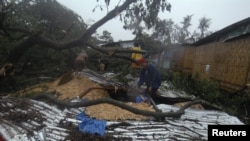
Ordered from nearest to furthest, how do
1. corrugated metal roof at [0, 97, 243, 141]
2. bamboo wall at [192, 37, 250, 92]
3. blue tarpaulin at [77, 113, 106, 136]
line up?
1. corrugated metal roof at [0, 97, 243, 141]
2. blue tarpaulin at [77, 113, 106, 136]
3. bamboo wall at [192, 37, 250, 92]

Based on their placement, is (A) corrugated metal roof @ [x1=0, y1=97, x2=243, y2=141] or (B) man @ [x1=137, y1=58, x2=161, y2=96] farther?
(B) man @ [x1=137, y1=58, x2=161, y2=96]

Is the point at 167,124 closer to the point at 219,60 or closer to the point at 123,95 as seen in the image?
the point at 123,95

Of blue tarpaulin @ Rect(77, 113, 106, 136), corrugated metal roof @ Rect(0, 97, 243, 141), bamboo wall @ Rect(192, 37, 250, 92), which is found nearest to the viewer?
corrugated metal roof @ Rect(0, 97, 243, 141)

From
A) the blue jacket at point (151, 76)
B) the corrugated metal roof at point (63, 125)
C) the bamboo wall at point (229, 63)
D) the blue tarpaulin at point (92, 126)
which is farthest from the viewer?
the bamboo wall at point (229, 63)

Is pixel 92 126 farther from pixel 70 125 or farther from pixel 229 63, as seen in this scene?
pixel 229 63

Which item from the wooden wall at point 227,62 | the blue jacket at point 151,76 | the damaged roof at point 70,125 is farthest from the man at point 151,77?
the wooden wall at point 227,62

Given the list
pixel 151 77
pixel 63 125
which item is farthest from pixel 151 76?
pixel 63 125

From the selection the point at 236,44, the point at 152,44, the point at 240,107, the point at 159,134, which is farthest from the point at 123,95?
the point at 152,44

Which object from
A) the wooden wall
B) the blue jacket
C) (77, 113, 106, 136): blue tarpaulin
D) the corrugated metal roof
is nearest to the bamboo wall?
the wooden wall

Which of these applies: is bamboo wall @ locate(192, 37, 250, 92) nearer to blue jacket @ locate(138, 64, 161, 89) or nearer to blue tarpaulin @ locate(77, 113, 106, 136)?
blue jacket @ locate(138, 64, 161, 89)

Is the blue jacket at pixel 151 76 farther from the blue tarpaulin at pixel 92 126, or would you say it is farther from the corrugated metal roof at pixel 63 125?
the blue tarpaulin at pixel 92 126

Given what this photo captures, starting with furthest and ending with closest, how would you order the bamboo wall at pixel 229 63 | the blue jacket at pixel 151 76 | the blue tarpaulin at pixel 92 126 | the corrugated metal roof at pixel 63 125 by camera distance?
the bamboo wall at pixel 229 63 → the blue jacket at pixel 151 76 → the blue tarpaulin at pixel 92 126 → the corrugated metal roof at pixel 63 125

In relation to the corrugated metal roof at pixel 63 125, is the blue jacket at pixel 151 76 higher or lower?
higher

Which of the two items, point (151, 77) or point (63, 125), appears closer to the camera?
point (63, 125)
